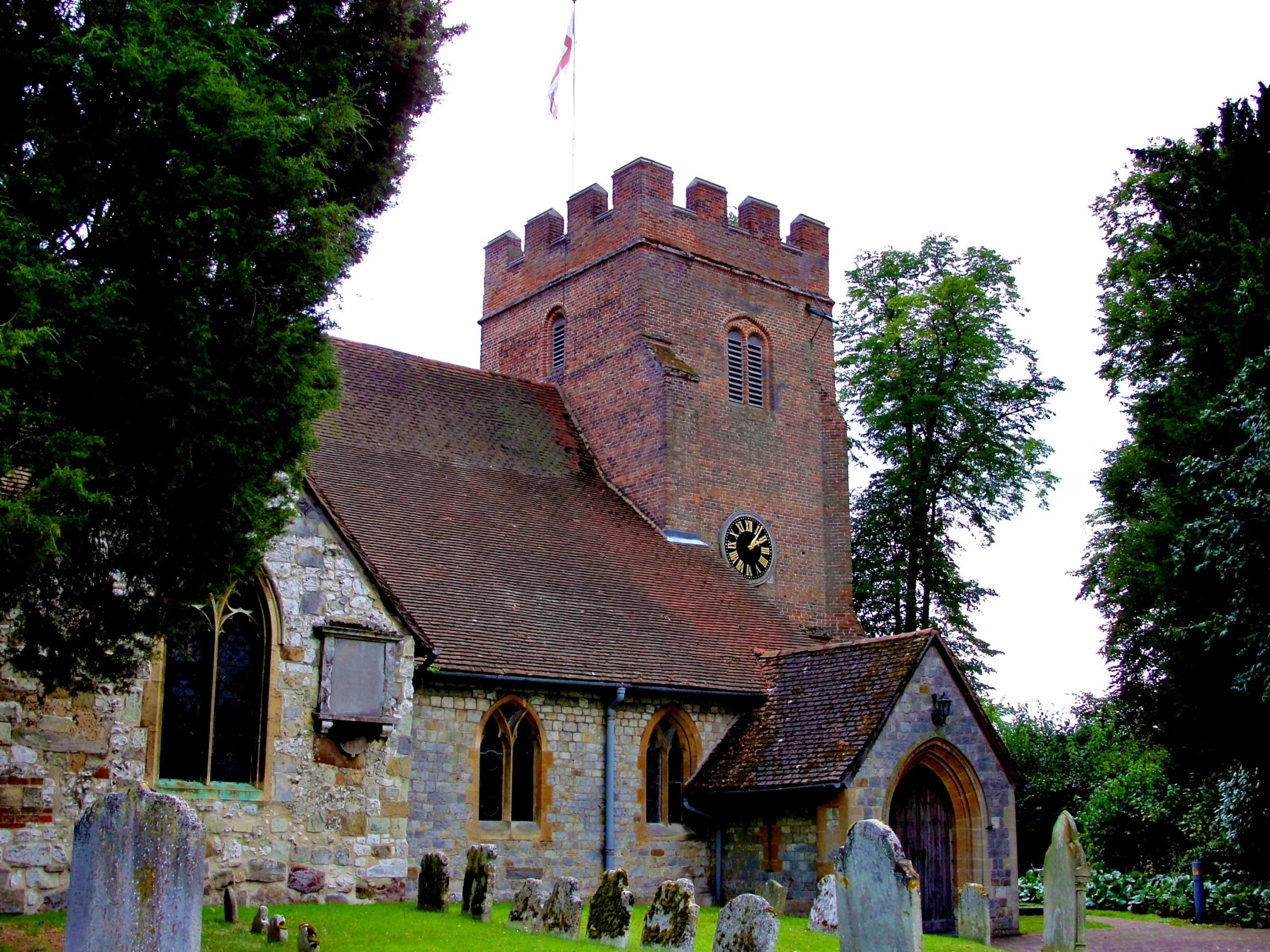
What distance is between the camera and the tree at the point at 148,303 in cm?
1065

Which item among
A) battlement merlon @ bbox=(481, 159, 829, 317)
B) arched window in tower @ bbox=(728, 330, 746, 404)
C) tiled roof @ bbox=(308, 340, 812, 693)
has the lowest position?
tiled roof @ bbox=(308, 340, 812, 693)

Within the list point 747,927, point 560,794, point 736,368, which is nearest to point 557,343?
point 736,368

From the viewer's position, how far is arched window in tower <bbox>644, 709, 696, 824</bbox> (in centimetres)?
2114

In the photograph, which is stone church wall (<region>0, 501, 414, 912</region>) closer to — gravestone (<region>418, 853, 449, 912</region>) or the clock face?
gravestone (<region>418, 853, 449, 912</region>)

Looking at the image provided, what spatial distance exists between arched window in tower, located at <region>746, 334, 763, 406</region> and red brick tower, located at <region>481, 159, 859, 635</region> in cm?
4

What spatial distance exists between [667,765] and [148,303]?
41.2ft

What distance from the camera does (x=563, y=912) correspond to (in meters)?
14.2

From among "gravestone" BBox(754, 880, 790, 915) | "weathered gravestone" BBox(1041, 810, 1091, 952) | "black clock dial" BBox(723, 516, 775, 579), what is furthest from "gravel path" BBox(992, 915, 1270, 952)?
"black clock dial" BBox(723, 516, 775, 579)

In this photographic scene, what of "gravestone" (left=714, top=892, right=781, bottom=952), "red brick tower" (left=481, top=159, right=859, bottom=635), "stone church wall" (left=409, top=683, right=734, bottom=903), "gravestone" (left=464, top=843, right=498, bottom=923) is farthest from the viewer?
"red brick tower" (left=481, top=159, right=859, bottom=635)

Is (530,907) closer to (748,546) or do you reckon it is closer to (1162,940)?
(1162,940)

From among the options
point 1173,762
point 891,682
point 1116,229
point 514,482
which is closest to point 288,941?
point 891,682

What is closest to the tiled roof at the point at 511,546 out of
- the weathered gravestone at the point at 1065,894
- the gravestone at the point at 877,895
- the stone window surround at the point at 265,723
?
the stone window surround at the point at 265,723

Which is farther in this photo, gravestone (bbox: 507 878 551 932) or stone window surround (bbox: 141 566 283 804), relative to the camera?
stone window surround (bbox: 141 566 283 804)

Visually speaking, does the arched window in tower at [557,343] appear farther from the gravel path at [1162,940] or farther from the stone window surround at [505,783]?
the gravel path at [1162,940]
